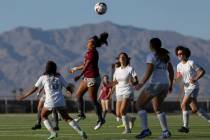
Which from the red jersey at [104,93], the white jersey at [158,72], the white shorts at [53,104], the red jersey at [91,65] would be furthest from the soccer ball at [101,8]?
the white shorts at [53,104]

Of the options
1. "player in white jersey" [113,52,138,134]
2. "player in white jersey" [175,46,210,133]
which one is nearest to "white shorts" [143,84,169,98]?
"player in white jersey" [113,52,138,134]

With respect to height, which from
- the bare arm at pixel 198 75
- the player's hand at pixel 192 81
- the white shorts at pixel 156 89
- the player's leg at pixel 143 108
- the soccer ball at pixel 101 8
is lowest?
the player's leg at pixel 143 108

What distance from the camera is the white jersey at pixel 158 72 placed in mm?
19812

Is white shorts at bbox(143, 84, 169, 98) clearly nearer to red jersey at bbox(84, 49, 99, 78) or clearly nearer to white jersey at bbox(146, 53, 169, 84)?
white jersey at bbox(146, 53, 169, 84)

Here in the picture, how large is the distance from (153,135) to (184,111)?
2.49 m

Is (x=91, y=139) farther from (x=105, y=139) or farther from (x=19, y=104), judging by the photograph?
(x=19, y=104)

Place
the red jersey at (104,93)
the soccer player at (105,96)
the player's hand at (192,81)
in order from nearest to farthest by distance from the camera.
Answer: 1. the player's hand at (192,81)
2. the soccer player at (105,96)
3. the red jersey at (104,93)

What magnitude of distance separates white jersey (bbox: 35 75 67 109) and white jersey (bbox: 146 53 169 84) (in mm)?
1824

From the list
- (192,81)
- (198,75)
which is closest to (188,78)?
(192,81)

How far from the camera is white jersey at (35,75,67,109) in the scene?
1969 centimetres

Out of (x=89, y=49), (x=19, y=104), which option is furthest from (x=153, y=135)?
(x=19, y=104)

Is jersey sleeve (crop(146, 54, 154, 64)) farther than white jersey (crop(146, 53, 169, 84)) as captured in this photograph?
No

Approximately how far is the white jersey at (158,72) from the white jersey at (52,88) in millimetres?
1824

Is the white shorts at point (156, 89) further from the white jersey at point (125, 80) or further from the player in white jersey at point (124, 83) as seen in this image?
the white jersey at point (125, 80)
